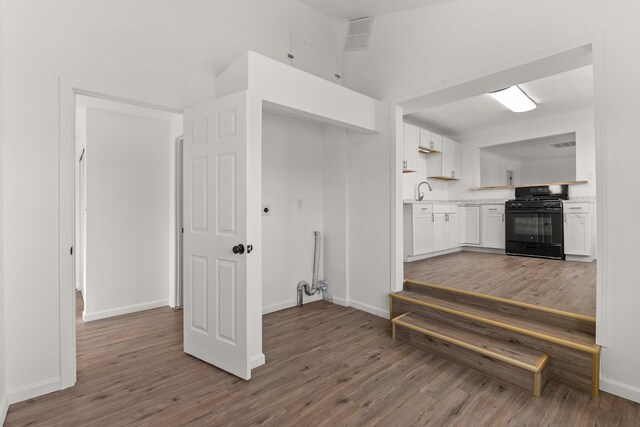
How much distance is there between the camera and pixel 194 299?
8.69 ft

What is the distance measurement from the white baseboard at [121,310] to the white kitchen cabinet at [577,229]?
6047 millimetres

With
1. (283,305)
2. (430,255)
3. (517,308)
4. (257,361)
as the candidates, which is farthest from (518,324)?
(430,255)

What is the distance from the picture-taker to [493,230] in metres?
5.93

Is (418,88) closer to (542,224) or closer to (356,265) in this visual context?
(356,265)

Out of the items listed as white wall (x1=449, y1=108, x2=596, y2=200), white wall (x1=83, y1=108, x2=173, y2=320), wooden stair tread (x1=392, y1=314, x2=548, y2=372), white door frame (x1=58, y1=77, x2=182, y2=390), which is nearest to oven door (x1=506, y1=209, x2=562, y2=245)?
white wall (x1=449, y1=108, x2=596, y2=200)

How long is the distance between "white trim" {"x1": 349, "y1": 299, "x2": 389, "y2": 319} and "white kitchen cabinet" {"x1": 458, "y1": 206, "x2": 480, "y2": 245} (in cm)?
342

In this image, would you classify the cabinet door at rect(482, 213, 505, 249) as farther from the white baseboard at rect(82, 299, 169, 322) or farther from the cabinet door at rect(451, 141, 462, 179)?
the white baseboard at rect(82, 299, 169, 322)

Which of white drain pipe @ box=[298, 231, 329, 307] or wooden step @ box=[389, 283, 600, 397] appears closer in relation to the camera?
wooden step @ box=[389, 283, 600, 397]

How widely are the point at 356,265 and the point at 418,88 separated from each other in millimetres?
2028

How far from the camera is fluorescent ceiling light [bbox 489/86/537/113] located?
4187 millimetres

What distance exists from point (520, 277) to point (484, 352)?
1.92 m

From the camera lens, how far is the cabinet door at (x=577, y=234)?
491cm

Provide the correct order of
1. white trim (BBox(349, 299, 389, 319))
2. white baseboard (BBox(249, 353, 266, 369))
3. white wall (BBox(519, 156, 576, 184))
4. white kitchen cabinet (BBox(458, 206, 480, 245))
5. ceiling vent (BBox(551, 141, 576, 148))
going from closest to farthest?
white baseboard (BBox(249, 353, 266, 369)) < white trim (BBox(349, 299, 389, 319)) < white kitchen cabinet (BBox(458, 206, 480, 245)) < ceiling vent (BBox(551, 141, 576, 148)) < white wall (BBox(519, 156, 576, 184))

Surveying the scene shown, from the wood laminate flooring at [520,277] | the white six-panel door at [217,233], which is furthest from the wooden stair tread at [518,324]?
the white six-panel door at [217,233]
